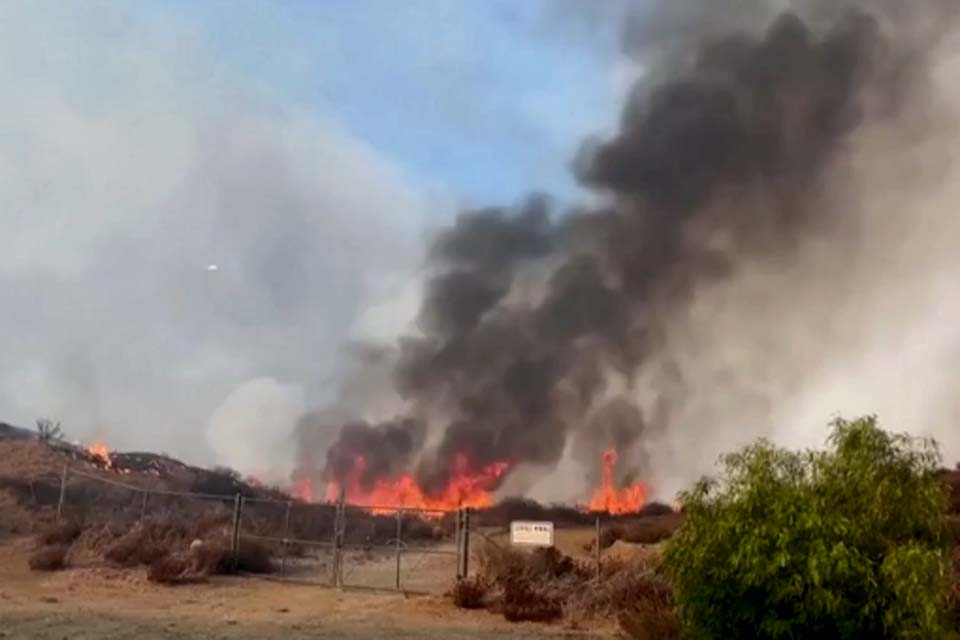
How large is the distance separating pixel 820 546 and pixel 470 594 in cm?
1220

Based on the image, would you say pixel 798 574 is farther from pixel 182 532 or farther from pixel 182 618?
pixel 182 532

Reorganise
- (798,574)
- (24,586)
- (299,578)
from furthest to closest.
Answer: (299,578) → (24,586) → (798,574)

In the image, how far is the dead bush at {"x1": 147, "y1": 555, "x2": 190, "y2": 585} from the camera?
2695cm

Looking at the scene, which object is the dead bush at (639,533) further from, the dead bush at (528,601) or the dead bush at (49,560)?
the dead bush at (49,560)

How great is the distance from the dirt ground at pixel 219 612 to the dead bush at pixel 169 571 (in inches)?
12.7

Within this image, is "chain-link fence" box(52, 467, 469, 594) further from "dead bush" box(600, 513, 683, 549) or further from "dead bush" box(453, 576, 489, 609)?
"dead bush" box(600, 513, 683, 549)

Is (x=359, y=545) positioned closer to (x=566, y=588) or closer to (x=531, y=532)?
(x=531, y=532)

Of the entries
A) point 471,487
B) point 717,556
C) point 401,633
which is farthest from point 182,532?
point 471,487

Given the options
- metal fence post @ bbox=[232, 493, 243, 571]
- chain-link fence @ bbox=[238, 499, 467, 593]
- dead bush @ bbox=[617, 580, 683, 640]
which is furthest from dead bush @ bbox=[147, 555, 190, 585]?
dead bush @ bbox=[617, 580, 683, 640]

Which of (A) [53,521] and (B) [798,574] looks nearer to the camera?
(B) [798,574]

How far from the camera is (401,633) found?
19484mm

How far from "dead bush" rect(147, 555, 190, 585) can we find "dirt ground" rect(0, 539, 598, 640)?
323 mm

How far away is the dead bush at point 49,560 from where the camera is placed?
29.2 m

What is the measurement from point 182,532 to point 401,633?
1484 cm
